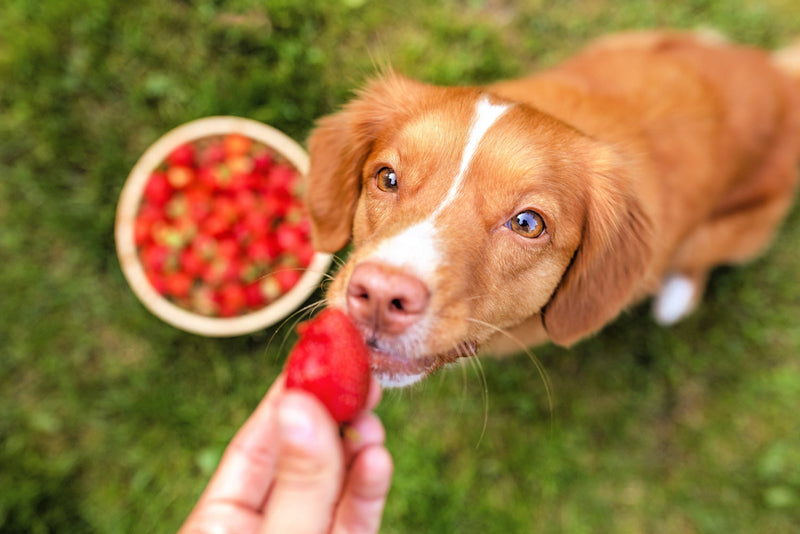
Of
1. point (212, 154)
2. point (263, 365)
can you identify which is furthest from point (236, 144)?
point (263, 365)

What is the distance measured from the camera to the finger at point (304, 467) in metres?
1.37

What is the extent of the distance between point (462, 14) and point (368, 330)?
10.9ft

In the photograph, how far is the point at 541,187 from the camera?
1.99m

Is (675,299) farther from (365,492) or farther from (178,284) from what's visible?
(178,284)

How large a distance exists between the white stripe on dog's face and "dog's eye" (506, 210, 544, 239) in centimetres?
25

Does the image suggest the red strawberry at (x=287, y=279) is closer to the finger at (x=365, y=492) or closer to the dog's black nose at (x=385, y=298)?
the finger at (x=365, y=492)

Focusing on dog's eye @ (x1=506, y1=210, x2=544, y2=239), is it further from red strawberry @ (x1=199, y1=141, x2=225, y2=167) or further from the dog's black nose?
red strawberry @ (x1=199, y1=141, x2=225, y2=167)

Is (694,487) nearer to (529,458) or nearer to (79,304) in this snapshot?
(529,458)

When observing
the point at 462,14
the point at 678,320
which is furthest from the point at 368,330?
the point at 462,14

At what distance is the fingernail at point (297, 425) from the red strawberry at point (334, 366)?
0.20 m

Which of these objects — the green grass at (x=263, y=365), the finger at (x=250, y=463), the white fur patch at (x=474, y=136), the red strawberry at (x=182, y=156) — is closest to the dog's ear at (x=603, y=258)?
Answer: the white fur patch at (x=474, y=136)

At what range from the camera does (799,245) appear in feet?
13.1

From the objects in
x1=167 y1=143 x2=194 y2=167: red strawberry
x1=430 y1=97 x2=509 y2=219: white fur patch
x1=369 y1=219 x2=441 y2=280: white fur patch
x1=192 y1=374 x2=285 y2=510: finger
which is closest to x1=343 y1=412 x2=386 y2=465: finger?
x1=192 y1=374 x2=285 y2=510: finger

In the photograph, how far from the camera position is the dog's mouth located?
5.83 ft
